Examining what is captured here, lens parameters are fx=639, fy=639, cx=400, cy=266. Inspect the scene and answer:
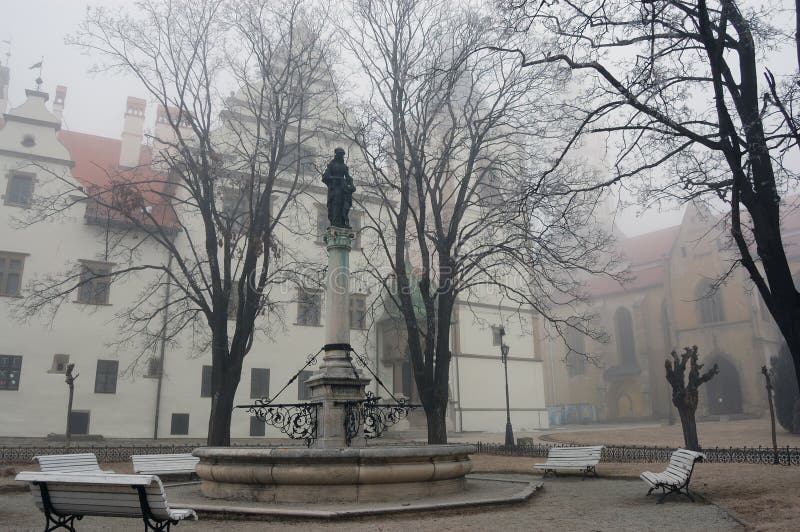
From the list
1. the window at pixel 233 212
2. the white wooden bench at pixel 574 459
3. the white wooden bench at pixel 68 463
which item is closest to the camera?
the white wooden bench at pixel 68 463

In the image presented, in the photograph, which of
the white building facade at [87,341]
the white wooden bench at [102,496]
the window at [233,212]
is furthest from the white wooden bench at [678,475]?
the white building facade at [87,341]

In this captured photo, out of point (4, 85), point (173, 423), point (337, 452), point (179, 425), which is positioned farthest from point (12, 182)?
point (4, 85)

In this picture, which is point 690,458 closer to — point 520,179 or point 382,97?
point 520,179

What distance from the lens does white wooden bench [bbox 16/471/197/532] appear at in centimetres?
630

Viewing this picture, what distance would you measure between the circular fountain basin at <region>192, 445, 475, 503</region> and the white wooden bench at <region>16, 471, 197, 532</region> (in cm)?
334

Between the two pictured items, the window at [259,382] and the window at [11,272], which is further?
the window at [259,382]

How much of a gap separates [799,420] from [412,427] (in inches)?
705

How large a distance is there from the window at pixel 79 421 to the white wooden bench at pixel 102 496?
75.6 feet

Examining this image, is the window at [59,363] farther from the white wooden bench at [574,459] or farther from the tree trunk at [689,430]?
the tree trunk at [689,430]

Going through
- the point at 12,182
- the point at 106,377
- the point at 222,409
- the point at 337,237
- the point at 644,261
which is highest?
the point at 644,261

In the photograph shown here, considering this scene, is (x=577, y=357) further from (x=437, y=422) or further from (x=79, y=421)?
(x=437, y=422)

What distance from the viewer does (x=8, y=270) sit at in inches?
1080

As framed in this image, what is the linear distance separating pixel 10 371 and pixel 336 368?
66.8ft

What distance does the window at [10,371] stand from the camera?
86.5 feet
